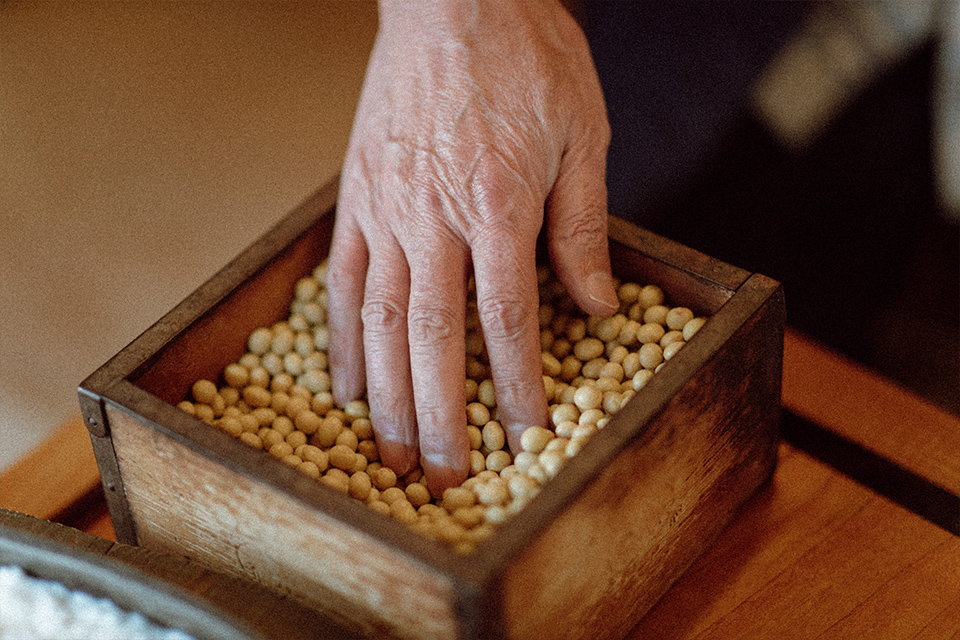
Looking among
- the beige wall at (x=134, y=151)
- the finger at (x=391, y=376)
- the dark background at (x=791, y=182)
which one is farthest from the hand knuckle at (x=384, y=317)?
the beige wall at (x=134, y=151)

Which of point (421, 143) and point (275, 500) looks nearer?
point (275, 500)

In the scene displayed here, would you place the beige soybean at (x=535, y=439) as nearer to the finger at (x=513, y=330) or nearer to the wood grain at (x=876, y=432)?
the finger at (x=513, y=330)

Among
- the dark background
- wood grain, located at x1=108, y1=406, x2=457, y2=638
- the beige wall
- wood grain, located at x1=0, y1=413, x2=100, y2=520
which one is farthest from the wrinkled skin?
the beige wall

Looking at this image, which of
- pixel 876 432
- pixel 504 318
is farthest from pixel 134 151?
pixel 876 432

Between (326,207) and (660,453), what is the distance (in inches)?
18.1

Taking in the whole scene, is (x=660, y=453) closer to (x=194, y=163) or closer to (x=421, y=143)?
(x=421, y=143)

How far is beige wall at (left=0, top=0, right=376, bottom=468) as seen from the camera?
1.59m

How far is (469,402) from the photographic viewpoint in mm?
938

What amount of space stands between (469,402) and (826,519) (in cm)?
36

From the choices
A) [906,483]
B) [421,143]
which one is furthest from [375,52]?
[906,483]

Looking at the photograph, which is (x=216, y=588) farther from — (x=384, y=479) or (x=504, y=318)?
(x=504, y=318)

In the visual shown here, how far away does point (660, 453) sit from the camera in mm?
722

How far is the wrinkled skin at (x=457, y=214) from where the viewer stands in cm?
85

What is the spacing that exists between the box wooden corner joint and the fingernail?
47 mm
